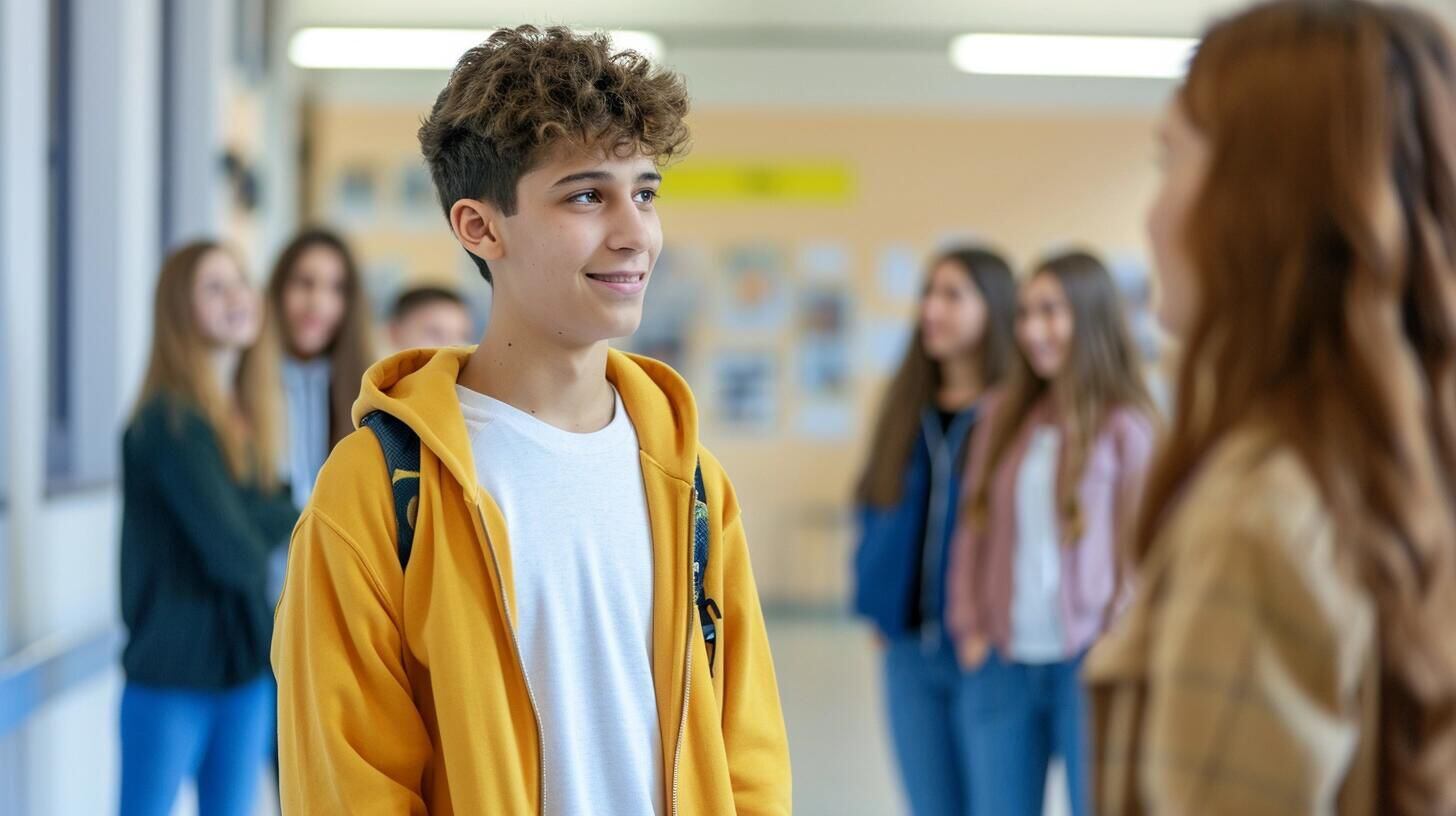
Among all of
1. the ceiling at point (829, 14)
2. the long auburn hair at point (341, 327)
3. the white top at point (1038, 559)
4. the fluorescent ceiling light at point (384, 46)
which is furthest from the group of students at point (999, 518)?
the ceiling at point (829, 14)

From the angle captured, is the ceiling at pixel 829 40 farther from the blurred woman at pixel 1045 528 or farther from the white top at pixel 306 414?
the blurred woman at pixel 1045 528

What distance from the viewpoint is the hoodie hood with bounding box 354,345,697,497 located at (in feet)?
4.89

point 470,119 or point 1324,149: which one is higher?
point 470,119

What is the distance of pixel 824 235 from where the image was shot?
326 inches

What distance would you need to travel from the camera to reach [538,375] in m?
1.60

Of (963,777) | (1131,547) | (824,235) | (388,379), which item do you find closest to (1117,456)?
(963,777)

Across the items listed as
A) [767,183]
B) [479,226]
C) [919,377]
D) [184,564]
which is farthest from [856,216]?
[479,226]

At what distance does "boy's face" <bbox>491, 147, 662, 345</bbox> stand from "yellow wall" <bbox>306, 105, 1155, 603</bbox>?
666 centimetres

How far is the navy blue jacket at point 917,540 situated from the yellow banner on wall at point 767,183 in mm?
4699

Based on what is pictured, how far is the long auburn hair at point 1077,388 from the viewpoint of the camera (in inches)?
133

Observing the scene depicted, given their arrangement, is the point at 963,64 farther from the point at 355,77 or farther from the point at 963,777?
the point at 963,777

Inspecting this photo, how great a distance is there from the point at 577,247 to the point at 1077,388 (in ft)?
7.03

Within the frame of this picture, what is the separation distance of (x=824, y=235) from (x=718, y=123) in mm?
928

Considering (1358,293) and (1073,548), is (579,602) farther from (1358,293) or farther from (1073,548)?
(1073,548)
